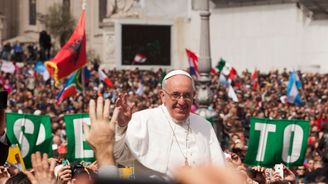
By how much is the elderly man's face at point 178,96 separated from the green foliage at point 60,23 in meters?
59.1

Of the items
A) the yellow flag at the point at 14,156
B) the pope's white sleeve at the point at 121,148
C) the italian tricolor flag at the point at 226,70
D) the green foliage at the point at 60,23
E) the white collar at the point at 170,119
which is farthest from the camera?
the green foliage at the point at 60,23

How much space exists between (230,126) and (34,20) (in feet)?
187

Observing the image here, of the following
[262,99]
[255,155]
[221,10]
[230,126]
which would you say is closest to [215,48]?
[221,10]

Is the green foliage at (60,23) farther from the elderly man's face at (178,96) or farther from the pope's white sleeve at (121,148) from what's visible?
the pope's white sleeve at (121,148)

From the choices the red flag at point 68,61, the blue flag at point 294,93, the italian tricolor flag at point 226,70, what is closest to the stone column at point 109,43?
the italian tricolor flag at point 226,70

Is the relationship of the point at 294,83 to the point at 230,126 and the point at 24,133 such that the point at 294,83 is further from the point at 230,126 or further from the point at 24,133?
the point at 24,133

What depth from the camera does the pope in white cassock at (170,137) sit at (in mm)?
6168

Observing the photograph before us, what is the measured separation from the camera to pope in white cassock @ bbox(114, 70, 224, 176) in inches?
243

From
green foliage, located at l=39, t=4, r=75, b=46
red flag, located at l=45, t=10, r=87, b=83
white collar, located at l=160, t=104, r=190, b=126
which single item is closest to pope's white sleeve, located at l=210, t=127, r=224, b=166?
white collar, located at l=160, t=104, r=190, b=126

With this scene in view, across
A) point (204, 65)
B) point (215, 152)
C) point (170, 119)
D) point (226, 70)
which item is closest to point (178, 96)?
point (170, 119)

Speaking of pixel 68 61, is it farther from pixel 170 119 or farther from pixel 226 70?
pixel 170 119

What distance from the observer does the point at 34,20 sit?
76500mm

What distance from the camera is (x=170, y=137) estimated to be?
6410mm

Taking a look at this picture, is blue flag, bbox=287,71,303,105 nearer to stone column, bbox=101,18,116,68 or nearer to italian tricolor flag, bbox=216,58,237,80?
italian tricolor flag, bbox=216,58,237,80
